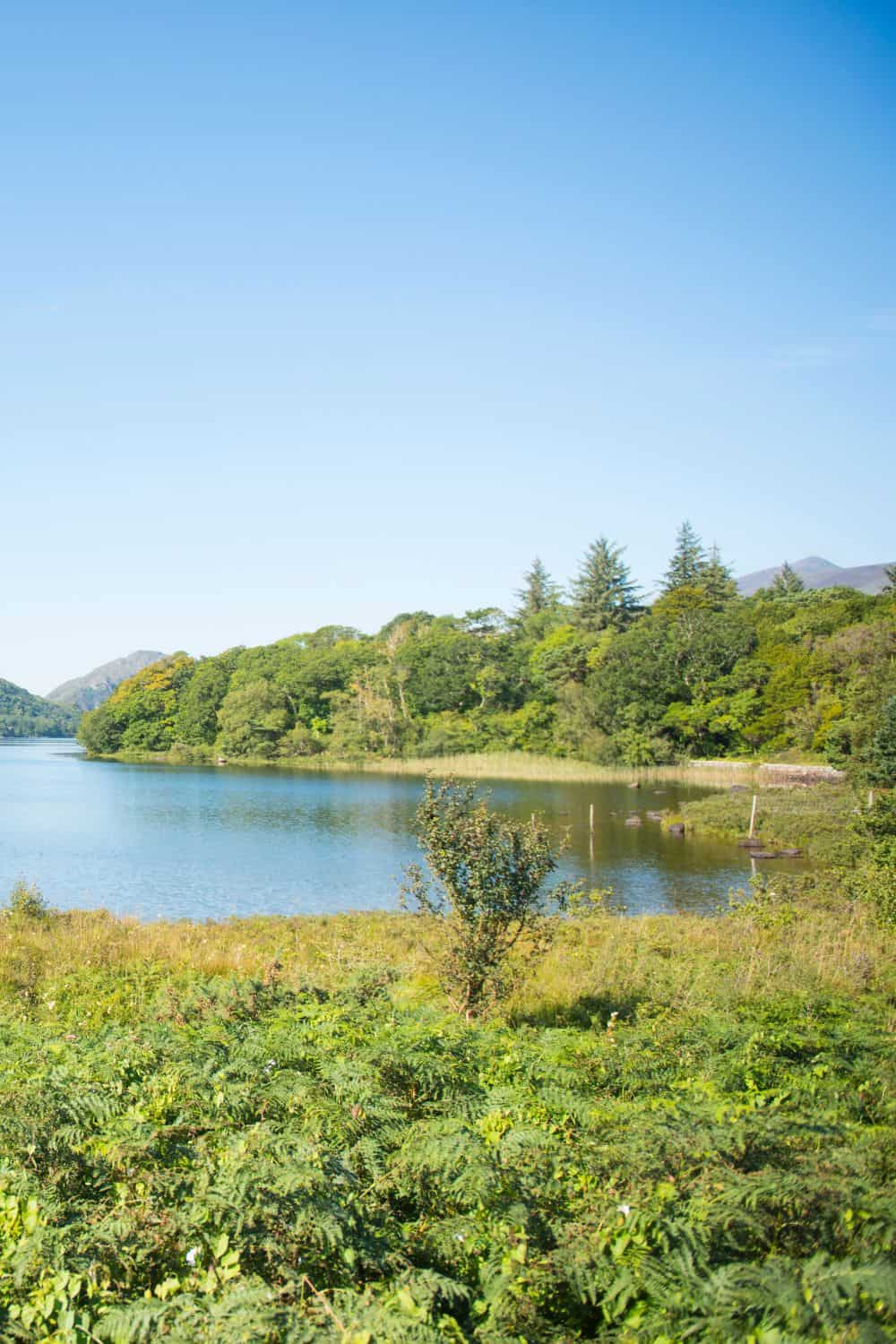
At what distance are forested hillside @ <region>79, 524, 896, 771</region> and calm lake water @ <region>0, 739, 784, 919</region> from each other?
1143 cm

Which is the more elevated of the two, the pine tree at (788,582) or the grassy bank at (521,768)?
the pine tree at (788,582)

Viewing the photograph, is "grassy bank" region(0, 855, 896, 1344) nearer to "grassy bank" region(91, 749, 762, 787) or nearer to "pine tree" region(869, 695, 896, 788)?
"pine tree" region(869, 695, 896, 788)

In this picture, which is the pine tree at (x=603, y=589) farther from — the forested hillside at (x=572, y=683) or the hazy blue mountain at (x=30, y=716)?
the hazy blue mountain at (x=30, y=716)

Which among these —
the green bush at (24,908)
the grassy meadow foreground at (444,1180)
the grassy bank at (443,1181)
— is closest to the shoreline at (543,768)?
the green bush at (24,908)

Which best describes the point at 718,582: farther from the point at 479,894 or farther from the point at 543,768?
the point at 479,894

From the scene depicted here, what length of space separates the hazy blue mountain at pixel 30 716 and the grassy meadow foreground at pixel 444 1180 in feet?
507

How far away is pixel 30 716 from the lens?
159 metres

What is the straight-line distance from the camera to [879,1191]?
2857 millimetres

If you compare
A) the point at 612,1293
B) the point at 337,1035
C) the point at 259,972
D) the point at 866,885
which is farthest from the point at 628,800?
the point at 612,1293

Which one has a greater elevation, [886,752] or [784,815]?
[886,752]

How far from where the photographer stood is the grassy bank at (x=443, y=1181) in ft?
8.70

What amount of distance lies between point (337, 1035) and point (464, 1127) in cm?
209

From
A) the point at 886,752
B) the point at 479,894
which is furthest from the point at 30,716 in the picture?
the point at 479,894

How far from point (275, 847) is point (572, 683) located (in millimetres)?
43171
